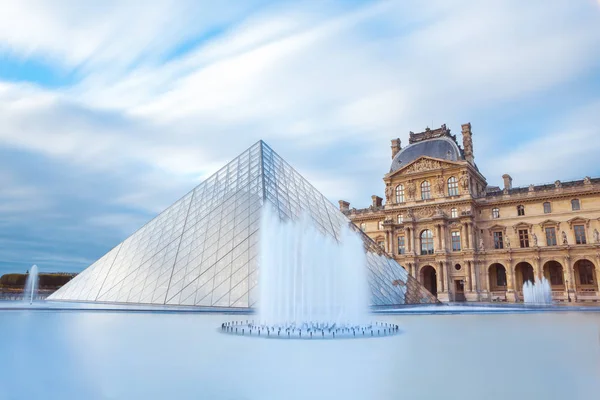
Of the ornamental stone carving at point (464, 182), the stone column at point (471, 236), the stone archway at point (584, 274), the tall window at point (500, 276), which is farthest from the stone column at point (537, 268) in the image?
the ornamental stone carving at point (464, 182)

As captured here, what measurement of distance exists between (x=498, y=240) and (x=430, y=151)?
36.3 feet

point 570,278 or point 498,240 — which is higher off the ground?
point 498,240

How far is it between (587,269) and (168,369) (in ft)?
131

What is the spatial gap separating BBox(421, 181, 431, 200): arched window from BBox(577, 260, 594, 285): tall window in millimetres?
14099

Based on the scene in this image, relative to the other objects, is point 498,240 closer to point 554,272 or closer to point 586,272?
point 554,272

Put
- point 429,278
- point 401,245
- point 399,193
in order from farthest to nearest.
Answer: point 399,193 < point 401,245 < point 429,278

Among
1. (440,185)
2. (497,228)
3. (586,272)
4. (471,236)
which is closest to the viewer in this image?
(586,272)

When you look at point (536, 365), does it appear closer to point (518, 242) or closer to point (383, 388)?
point (383, 388)

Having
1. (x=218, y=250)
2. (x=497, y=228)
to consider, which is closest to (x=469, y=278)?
(x=497, y=228)

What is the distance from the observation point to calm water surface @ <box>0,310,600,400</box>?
494 cm

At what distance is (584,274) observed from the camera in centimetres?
3566

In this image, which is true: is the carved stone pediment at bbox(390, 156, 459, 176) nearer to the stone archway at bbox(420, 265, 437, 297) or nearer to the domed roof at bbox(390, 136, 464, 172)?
the domed roof at bbox(390, 136, 464, 172)

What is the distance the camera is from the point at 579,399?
466 centimetres

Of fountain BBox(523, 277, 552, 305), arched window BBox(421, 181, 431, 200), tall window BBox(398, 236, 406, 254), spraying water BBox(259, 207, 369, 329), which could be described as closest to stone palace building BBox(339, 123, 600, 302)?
arched window BBox(421, 181, 431, 200)
